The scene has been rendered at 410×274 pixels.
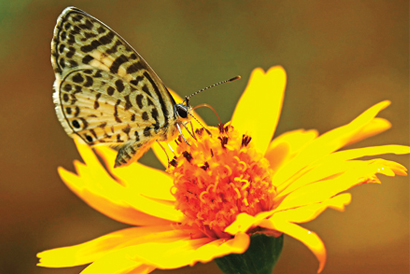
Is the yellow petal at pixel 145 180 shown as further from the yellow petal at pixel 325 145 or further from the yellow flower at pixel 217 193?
the yellow petal at pixel 325 145

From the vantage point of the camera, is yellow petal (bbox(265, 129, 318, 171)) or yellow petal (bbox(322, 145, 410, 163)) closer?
yellow petal (bbox(322, 145, 410, 163))

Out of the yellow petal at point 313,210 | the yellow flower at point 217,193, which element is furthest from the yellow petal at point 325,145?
the yellow petal at point 313,210

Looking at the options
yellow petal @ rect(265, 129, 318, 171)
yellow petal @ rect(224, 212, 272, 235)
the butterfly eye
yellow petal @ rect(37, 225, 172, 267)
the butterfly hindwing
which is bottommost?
yellow petal @ rect(265, 129, 318, 171)

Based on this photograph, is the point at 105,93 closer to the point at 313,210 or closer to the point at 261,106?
the point at 261,106

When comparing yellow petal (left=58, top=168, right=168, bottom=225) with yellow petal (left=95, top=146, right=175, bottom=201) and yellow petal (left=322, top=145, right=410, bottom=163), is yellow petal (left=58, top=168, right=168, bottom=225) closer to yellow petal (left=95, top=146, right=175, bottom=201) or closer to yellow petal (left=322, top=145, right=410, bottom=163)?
yellow petal (left=95, top=146, right=175, bottom=201)

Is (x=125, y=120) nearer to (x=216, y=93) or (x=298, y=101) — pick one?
(x=216, y=93)

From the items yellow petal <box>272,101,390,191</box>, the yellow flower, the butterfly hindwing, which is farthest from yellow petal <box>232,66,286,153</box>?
the butterfly hindwing

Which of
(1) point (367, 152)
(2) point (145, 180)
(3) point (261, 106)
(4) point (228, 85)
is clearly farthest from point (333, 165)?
(4) point (228, 85)
